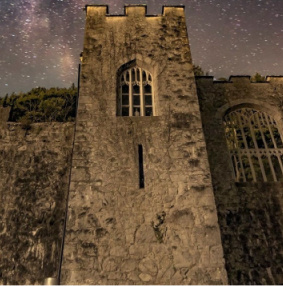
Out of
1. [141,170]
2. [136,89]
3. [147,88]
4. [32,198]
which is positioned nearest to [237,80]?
[147,88]

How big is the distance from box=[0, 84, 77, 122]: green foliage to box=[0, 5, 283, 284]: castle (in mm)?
5584

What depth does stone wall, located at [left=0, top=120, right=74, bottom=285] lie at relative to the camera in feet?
24.0

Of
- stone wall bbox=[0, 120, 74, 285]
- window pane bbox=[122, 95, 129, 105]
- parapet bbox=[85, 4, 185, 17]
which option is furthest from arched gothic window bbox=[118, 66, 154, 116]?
stone wall bbox=[0, 120, 74, 285]

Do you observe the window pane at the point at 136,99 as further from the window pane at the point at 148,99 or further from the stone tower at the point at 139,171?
the window pane at the point at 148,99

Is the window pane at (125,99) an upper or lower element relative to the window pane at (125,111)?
upper

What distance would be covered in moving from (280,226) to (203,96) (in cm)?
486

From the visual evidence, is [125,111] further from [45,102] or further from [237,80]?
[45,102]

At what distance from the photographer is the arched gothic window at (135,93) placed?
7.67m

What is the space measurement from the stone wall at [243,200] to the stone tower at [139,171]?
84.4 inches

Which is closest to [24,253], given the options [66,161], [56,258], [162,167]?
[56,258]

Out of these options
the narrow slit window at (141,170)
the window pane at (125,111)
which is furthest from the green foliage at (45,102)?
the narrow slit window at (141,170)

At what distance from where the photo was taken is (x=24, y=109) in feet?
54.1

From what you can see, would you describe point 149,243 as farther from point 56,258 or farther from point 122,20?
point 122,20

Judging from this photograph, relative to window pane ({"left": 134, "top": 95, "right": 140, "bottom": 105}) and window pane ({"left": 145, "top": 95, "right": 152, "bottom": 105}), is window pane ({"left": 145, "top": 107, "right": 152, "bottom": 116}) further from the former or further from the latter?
window pane ({"left": 134, "top": 95, "right": 140, "bottom": 105})
